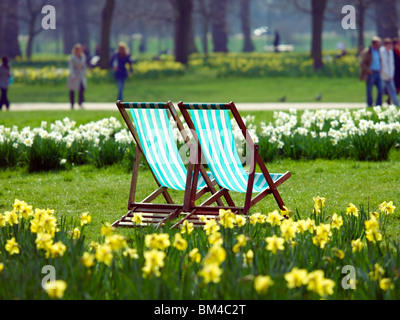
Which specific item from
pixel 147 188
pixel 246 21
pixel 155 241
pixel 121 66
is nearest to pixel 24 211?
pixel 155 241

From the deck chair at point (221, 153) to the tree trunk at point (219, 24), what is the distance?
3725 cm

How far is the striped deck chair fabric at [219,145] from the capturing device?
5590mm

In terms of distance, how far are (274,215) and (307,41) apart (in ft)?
293

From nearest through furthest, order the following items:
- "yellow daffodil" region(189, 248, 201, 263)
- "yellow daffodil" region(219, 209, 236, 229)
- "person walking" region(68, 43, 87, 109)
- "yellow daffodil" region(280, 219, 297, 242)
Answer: "yellow daffodil" region(189, 248, 201, 263) < "yellow daffodil" region(280, 219, 297, 242) < "yellow daffodil" region(219, 209, 236, 229) < "person walking" region(68, 43, 87, 109)

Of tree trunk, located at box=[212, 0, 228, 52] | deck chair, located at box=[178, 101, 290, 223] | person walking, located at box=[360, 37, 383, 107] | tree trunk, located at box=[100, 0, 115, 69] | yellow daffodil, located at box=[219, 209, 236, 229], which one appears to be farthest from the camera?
tree trunk, located at box=[212, 0, 228, 52]

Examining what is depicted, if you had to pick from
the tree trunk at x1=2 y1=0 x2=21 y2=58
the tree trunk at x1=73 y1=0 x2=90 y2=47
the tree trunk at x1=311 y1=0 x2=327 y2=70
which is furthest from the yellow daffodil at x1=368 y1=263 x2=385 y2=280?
the tree trunk at x1=73 y1=0 x2=90 y2=47

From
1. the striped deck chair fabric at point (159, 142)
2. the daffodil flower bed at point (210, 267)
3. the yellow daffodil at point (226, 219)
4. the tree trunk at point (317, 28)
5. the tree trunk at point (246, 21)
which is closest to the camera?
the daffodil flower bed at point (210, 267)

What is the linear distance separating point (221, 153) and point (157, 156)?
55cm

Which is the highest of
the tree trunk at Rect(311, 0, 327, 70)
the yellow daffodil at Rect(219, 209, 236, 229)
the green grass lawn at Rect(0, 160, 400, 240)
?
the tree trunk at Rect(311, 0, 327, 70)

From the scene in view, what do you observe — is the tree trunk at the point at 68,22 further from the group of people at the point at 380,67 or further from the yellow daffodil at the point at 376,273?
the yellow daffodil at the point at 376,273

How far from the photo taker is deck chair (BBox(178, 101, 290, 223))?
556 cm

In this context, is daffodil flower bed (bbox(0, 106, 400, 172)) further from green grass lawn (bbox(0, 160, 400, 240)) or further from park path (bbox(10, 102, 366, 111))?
park path (bbox(10, 102, 366, 111))

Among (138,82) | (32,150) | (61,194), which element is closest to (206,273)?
(61,194)

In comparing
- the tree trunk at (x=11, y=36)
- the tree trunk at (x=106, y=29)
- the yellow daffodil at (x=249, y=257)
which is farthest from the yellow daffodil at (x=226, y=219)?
the tree trunk at (x=11, y=36)
